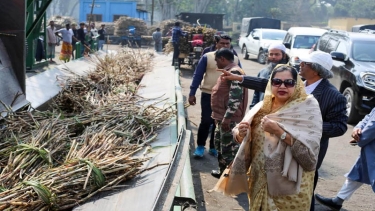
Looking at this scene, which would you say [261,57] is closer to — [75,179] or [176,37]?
[176,37]

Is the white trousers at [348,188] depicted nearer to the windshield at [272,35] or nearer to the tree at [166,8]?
the windshield at [272,35]

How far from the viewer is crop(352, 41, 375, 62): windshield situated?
1042 cm

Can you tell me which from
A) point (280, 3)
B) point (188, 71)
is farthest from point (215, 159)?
point (280, 3)

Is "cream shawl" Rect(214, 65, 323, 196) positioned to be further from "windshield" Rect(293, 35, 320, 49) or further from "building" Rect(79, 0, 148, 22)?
"building" Rect(79, 0, 148, 22)

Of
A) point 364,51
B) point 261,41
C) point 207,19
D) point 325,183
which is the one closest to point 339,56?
point 364,51

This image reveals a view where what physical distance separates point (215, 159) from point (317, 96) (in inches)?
122

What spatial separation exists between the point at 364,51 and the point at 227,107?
637 cm

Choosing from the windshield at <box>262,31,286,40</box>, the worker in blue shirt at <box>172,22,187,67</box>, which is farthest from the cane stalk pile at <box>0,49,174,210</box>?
the windshield at <box>262,31,286,40</box>

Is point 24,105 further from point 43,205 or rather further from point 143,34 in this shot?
point 143,34

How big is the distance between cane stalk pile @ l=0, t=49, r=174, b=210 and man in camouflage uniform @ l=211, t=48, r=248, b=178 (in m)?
0.59

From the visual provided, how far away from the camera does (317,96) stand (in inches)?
154

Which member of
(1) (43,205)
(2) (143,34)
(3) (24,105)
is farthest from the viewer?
(2) (143,34)

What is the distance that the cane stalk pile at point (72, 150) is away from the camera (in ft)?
10.1

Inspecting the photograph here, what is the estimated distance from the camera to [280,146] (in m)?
3.16
